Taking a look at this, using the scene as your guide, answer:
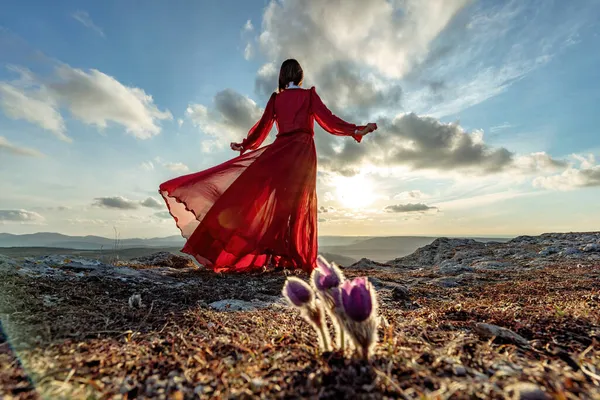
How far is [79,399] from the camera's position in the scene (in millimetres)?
970

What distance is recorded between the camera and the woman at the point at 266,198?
4.69 metres

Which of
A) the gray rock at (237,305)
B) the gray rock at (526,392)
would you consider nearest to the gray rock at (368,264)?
the gray rock at (237,305)

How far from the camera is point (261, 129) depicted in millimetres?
5891

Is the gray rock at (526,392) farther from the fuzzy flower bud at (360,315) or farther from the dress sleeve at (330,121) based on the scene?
the dress sleeve at (330,121)

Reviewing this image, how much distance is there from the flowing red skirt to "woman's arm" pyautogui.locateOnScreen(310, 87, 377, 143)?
385mm

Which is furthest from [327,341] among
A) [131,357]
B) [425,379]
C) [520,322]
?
[520,322]

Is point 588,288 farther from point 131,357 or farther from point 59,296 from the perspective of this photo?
point 59,296

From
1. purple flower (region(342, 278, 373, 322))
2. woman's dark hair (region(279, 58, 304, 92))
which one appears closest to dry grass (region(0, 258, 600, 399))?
purple flower (region(342, 278, 373, 322))

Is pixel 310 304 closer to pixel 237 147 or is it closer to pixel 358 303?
pixel 358 303

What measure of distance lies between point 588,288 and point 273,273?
13.6ft

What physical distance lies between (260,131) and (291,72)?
1.23 meters

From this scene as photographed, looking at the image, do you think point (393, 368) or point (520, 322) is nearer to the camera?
point (393, 368)

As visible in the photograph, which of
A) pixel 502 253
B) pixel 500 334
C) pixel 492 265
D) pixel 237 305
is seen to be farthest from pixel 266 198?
pixel 502 253

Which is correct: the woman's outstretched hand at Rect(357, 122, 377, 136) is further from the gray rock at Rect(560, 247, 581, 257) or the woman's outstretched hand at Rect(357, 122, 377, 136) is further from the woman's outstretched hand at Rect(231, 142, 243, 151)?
the gray rock at Rect(560, 247, 581, 257)
